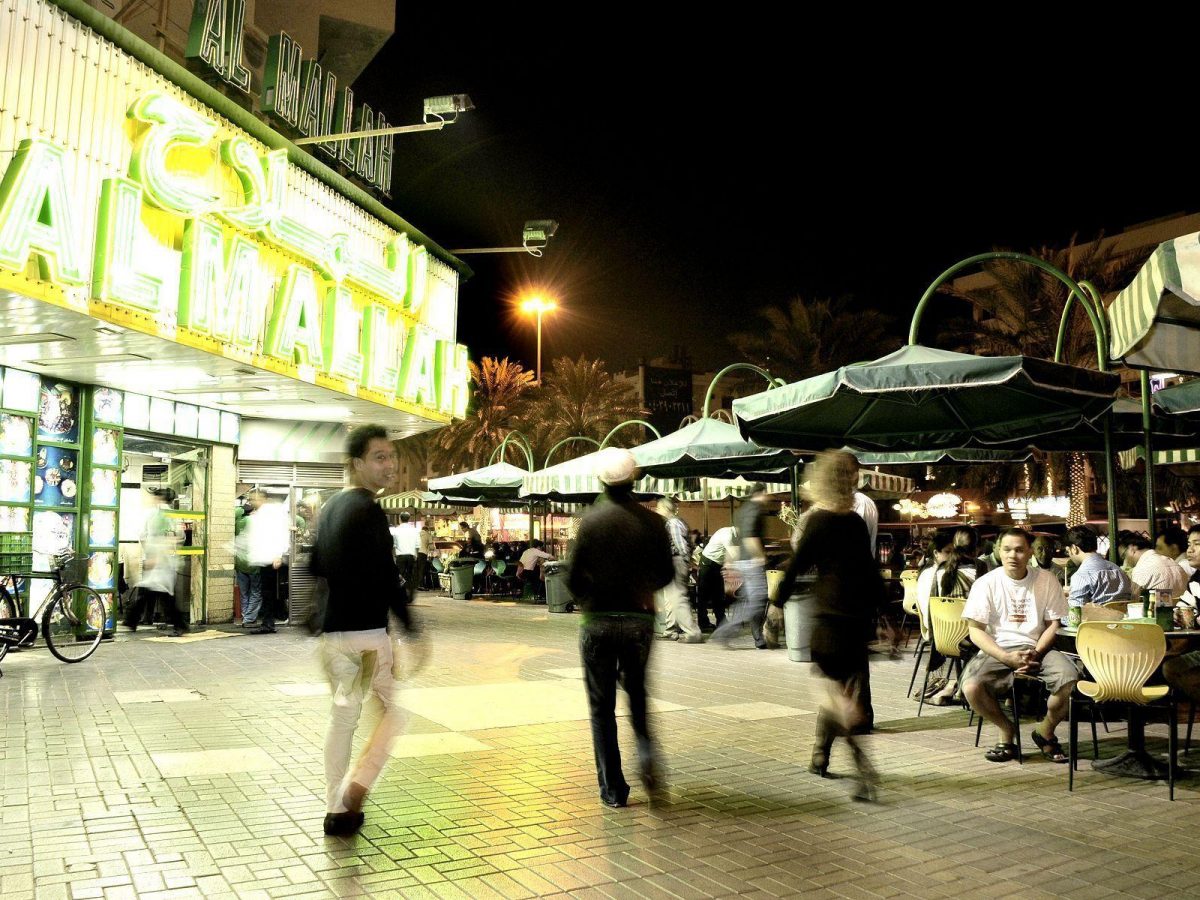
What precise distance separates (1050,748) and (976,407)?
13.0 ft

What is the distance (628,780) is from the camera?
19.7 ft

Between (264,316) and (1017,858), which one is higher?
(264,316)

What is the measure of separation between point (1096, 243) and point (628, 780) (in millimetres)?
26288

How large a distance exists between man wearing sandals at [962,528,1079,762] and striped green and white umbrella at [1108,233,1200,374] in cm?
162

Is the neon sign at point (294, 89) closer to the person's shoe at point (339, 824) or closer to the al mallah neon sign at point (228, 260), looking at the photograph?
the al mallah neon sign at point (228, 260)

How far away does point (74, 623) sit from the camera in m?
11.4

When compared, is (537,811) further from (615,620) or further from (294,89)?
(294,89)

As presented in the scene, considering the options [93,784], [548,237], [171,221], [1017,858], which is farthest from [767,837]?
[548,237]

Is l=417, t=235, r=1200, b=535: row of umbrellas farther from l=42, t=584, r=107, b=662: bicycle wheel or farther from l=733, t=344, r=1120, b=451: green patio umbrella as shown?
l=42, t=584, r=107, b=662: bicycle wheel

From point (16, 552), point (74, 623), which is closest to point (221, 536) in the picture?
point (16, 552)

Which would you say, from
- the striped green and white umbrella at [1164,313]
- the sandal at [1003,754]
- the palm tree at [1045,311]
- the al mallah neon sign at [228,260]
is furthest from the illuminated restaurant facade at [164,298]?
the palm tree at [1045,311]

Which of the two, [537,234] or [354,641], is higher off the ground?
[537,234]

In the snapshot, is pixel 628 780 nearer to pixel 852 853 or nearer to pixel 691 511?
pixel 852 853

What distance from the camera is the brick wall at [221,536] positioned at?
1595 cm
